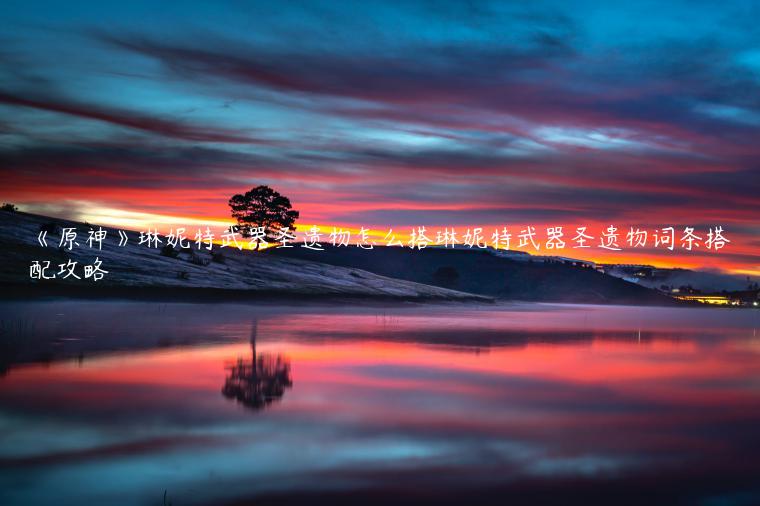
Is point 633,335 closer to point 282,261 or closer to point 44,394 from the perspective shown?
point 44,394

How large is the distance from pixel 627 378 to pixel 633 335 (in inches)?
878

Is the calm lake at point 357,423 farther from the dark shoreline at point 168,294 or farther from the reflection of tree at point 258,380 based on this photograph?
the dark shoreline at point 168,294

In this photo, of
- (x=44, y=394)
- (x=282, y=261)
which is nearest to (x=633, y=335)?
(x=44, y=394)

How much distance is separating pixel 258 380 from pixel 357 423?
5647mm

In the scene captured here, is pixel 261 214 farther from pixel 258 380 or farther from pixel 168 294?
pixel 258 380

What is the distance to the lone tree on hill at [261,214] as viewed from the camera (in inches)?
4117

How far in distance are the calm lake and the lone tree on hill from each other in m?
75.2

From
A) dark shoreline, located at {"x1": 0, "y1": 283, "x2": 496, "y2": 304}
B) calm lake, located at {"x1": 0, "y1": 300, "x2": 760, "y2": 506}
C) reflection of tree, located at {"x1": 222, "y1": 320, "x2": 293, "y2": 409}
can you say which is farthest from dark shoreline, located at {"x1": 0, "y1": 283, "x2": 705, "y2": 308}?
reflection of tree, located at {"x1": 222, "y1": 320, "x2": 293, "y2": 409}

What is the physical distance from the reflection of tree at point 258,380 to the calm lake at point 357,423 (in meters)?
0.07

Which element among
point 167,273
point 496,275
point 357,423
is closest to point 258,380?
point 357,423

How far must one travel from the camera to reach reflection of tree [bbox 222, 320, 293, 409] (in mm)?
16781

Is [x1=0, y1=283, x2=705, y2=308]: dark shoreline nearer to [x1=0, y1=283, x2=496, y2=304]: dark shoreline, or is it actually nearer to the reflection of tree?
[x1=0, y1=283, x2=496, y2=304]: dark shoreline

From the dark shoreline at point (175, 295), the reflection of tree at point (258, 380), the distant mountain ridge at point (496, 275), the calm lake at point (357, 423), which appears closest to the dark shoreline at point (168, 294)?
the dark shoreline at point (175, 295)

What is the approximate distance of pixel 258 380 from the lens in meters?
19.5
